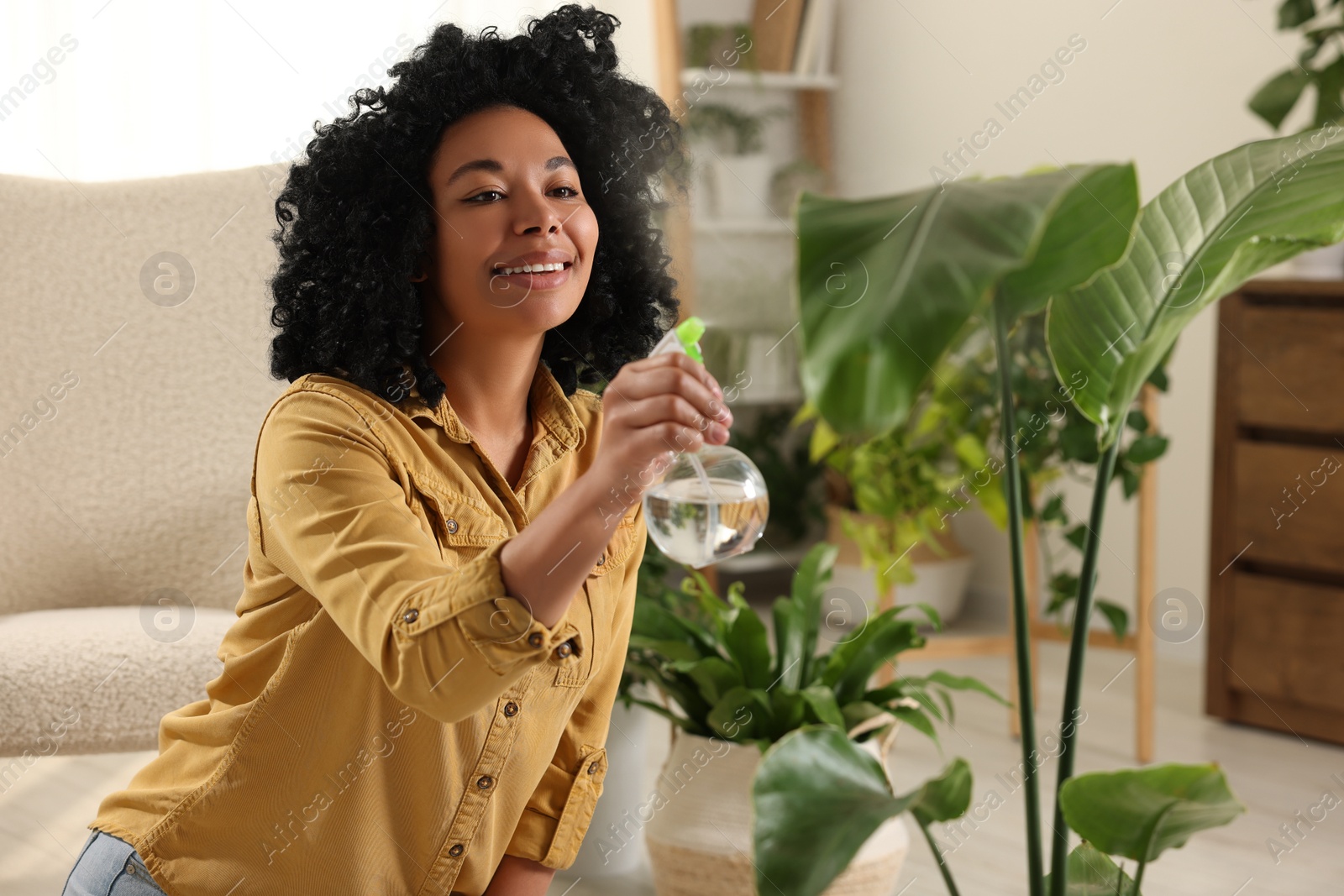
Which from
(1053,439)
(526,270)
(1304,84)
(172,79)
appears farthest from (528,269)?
(172,79)

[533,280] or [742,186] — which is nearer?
[533,280]

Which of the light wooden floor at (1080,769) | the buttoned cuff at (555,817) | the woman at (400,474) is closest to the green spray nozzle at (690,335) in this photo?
the woman at (400,474)

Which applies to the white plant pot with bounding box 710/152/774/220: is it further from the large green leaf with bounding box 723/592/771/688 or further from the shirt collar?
the shirt collar

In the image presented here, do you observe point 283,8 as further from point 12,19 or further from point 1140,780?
point 1140,780

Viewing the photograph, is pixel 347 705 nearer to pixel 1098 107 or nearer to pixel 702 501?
pixel 702 501

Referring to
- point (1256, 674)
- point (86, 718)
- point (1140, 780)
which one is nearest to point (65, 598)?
point (86, 718)

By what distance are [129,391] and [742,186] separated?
5.96ft

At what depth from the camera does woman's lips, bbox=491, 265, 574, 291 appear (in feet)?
3.18

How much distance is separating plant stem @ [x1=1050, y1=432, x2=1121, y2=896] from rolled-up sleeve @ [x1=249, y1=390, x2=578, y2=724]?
0.33m

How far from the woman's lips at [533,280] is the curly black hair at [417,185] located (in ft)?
0.29

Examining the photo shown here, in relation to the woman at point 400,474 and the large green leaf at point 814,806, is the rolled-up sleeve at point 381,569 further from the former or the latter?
the large green leaf at point 814,806

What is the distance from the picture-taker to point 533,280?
971mm

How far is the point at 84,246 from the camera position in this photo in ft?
5.77

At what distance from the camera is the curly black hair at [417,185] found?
1018mm
